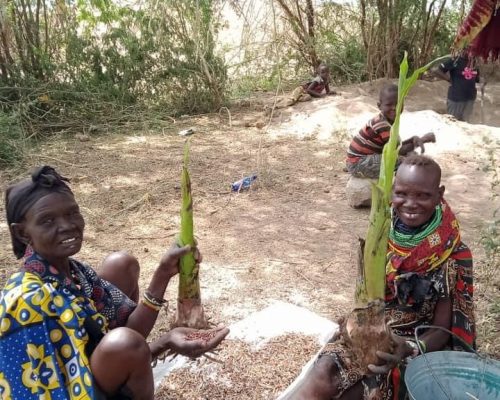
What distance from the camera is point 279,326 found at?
2.48m

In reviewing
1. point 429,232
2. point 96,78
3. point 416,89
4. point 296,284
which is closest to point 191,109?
point 96,78

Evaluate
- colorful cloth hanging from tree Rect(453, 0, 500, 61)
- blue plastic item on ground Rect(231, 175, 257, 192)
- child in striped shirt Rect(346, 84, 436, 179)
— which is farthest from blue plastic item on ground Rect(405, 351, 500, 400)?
blue plastic item on ground Rect(231, 175, 257, 192)

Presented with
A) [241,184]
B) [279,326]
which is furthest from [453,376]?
[241,184]

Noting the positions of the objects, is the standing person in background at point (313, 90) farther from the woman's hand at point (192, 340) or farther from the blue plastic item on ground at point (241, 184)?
the woman's hand at point (192, 340)

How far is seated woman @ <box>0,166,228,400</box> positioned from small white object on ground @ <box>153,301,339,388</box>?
68 centimetres

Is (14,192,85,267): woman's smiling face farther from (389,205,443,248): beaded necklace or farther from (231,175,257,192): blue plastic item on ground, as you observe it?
(231,175,257,192): blue plastic item on ground

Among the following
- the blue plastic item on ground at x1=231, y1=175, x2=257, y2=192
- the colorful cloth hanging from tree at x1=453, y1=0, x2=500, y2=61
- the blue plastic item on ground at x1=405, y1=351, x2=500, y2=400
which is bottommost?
the blue plastic item on ground at x1=231, y1=175, x2=257, y2=192

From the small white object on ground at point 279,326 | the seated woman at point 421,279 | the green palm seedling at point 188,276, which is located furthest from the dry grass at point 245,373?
the green palm seedling at point 188,276

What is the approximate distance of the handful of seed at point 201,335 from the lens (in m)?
1.74

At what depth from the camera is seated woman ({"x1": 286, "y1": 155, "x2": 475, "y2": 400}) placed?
5.87 feet

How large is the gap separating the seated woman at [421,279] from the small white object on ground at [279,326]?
0.51 meters

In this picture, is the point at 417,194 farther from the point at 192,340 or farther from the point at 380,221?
the point at 192,340

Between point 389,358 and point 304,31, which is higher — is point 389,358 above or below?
below

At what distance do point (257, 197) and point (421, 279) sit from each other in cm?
281
